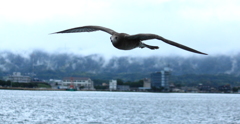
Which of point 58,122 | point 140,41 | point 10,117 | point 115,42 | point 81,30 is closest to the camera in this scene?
point 115,42

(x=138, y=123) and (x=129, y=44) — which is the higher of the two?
(x=129, y=44)

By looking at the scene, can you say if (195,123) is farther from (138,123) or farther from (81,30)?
(81,30)

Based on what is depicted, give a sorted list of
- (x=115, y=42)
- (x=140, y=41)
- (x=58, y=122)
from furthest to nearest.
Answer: (x=58, y=122), (x=140, y=41), (x=115, y=42)

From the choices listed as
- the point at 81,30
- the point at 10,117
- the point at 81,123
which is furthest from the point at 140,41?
the point at 10,117

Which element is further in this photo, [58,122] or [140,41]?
[58,122]

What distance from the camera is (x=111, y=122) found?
76000 mm

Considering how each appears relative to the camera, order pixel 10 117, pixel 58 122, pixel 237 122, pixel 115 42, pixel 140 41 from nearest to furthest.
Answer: pixel 115 42
pixel 140 41
pixel 58 122
pixel 10 117
pixel 237 122

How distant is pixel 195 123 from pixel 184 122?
1.94 metres

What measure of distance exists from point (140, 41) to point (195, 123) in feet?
212

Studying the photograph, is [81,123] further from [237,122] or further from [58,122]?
[237,122]

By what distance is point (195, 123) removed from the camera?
8138cm

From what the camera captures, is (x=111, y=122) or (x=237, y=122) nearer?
(x=111, y=122)

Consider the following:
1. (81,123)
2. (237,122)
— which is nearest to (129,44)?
(81,123)

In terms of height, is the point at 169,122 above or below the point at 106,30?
below
